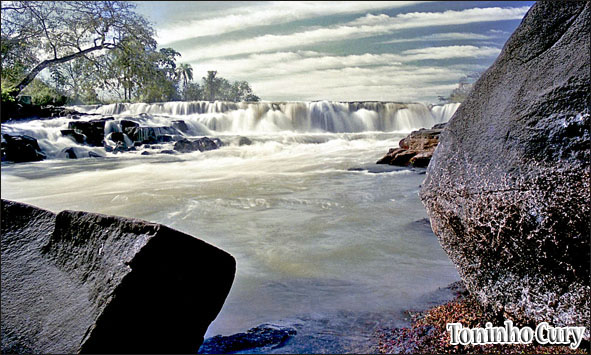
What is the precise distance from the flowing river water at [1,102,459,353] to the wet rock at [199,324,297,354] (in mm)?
84

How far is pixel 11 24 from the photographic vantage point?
788 cm

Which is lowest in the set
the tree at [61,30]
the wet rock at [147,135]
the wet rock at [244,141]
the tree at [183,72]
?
the wet rock at [244,141]

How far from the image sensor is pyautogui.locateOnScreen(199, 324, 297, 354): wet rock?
1919 mm

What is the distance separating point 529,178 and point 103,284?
5.12ft

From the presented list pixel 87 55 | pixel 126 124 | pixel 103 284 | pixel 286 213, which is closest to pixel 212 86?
pixel 87 55

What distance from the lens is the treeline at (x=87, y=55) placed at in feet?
26.2

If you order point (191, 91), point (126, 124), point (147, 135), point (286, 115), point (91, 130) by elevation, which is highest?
point (191, 91)

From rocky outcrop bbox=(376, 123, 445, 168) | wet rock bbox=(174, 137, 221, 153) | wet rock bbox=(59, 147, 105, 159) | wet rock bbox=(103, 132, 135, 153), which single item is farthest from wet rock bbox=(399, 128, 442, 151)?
wet rock bbox=(59, 147, 105, 159)

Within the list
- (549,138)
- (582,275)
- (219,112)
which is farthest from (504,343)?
(219,112)

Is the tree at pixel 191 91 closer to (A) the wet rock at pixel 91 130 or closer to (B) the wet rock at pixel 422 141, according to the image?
(A) the wet rock at pixel 91 130

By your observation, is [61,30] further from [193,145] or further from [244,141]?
[244,141]

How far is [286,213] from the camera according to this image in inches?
205

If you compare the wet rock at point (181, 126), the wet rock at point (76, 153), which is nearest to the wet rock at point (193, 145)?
the wet rock at point (76, 153)

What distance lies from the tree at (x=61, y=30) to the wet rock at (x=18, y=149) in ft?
13.4
